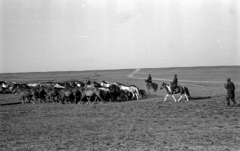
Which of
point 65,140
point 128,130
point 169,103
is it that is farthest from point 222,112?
point 65,140

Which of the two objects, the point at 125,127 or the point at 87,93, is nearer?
the point at 125,127

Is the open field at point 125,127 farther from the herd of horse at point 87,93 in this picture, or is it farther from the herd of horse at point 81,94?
the herd of horse at point 81,94

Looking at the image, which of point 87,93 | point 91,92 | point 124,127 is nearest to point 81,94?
point 87,93

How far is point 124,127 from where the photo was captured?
42.2ft

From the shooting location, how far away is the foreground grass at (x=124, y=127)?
9.95m

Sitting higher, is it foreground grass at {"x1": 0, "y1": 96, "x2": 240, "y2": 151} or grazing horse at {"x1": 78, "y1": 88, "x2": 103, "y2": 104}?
grazing horse at {"x1": 78, "y1": 88, "x2": 103, "y2": 104}

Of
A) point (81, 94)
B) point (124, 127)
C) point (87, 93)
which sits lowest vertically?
point (124, 127)

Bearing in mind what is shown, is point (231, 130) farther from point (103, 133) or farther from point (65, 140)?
point (65, 140)

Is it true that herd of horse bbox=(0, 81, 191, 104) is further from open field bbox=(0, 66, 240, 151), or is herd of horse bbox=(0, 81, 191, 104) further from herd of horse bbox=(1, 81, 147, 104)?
open field bbox=(0, 66, 240, 151)

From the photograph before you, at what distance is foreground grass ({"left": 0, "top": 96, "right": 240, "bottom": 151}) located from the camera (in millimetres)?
9953

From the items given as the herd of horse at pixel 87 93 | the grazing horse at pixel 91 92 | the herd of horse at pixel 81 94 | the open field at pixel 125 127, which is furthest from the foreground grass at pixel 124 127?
the herd of horse at pixel 81 94

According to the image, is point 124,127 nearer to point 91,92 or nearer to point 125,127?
point 125,127

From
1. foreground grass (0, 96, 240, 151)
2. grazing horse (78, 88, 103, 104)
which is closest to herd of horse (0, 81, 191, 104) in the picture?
grazing horse (78, 88, 103, 104)

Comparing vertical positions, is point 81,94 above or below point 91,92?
below
